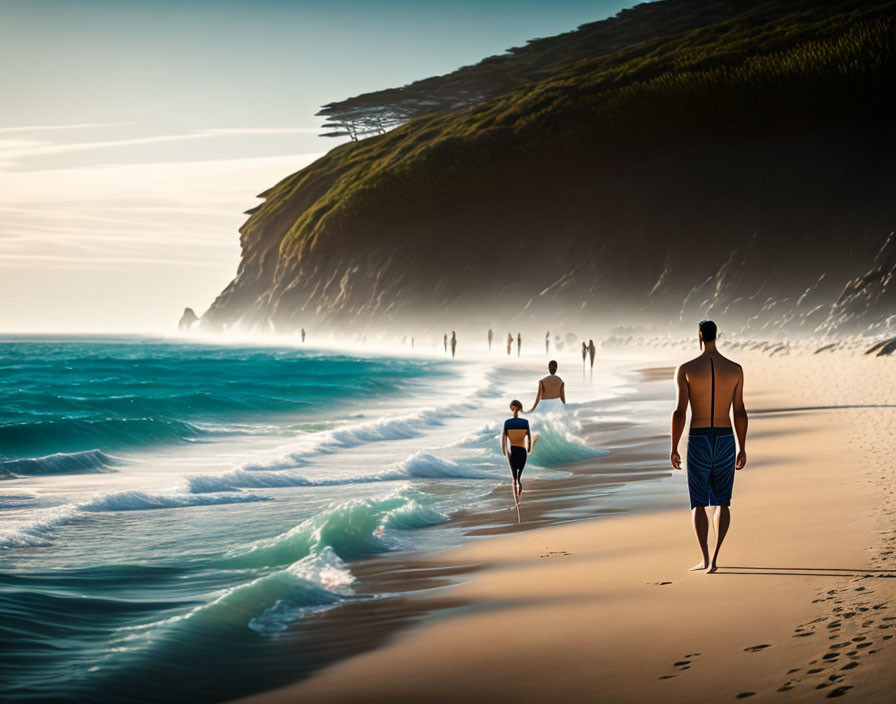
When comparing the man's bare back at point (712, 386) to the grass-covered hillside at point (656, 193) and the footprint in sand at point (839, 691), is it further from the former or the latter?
the grass-covered hillside at point (656, 193)

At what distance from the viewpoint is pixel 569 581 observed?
7609 mm

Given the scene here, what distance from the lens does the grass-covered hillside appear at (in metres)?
73.8

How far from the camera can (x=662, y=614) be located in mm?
6121

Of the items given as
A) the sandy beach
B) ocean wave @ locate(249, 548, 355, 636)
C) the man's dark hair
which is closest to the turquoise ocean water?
ocean wave @ locate(249, 548, 355, 636)

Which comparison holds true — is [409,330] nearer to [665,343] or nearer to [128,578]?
[665,343]

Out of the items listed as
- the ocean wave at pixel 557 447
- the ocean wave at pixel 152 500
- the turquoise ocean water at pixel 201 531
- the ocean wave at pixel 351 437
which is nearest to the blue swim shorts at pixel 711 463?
the turquoise ocean water at pixel 201 531

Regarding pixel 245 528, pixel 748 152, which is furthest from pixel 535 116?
pixel 245 528

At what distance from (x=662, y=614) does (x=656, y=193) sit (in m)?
82.5

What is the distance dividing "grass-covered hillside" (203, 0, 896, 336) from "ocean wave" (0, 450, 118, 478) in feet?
164

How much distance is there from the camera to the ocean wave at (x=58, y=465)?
17.1 meters

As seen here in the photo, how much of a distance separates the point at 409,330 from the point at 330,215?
831 inches

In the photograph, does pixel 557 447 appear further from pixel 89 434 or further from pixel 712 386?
pixel 89 434

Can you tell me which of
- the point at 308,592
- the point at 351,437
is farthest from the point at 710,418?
the point at 351,437

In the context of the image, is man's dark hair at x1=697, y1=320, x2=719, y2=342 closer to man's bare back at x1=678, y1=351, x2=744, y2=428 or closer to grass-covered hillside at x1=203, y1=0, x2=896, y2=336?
man's bare back at x1=678, y1=351, x2=744, y2=428
